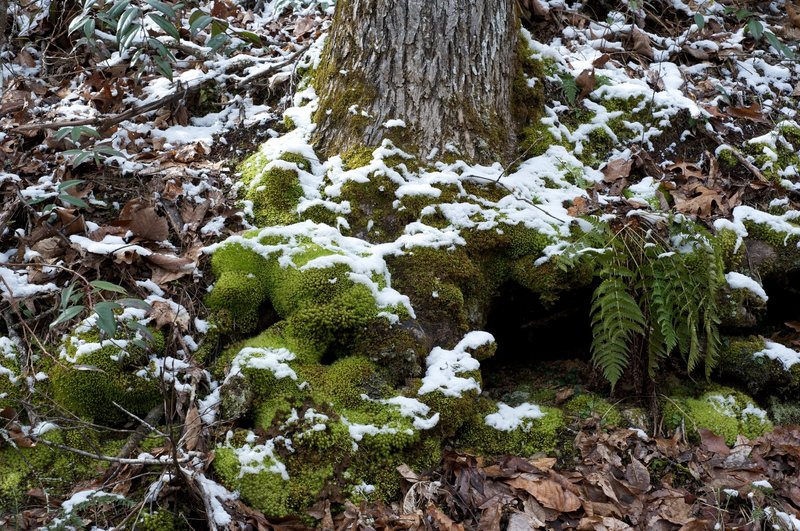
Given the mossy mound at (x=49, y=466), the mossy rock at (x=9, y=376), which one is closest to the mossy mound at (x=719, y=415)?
the mossy mound at (x=49, y=466)

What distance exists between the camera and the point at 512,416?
3693mm

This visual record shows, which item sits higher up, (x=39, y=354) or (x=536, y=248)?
(x=536, y=248)

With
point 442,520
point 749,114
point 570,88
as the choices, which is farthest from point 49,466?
point 749,114

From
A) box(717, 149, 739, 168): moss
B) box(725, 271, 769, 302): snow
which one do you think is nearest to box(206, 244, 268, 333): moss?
box(725, 271, 769, 302): snow

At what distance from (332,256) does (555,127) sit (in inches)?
92.9

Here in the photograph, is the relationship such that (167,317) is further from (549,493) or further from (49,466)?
(549,493)

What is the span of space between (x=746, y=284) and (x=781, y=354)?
0.52m

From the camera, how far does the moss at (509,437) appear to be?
11.6 ft

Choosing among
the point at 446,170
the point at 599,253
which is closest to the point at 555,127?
the point at 446,170

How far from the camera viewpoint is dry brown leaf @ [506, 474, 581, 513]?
3059 mm

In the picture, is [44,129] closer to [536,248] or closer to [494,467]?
[536,248]

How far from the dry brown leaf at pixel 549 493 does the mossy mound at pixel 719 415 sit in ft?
3.60

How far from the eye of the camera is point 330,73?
4.70 metres

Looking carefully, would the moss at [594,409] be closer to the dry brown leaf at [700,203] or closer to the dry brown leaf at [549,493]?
the dry brown leaf at [549,493]
